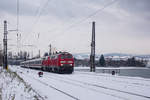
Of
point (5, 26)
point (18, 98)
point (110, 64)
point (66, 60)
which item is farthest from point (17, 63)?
point (18, 98)

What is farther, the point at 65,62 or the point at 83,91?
the point at 65,62

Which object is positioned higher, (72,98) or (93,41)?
(93,41)

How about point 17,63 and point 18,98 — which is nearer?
point 18,98

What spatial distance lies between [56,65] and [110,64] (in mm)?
87722

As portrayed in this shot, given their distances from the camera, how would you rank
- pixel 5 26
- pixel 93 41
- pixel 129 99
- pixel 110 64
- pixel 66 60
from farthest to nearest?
pixel 110 64
pixel 5 26
pixel 93 41
pixel 66 60
pixel 129 99

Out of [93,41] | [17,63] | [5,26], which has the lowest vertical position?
[17,63]

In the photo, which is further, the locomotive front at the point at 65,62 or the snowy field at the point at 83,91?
the locomotive front at the point at 65,62

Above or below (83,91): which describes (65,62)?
above

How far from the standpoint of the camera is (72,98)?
8844 mm

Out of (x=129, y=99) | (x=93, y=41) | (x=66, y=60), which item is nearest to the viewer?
(x=129, y=99)

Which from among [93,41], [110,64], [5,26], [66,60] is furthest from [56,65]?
[110,64]

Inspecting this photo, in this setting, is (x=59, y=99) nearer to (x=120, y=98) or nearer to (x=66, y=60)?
(x=120, y=98)

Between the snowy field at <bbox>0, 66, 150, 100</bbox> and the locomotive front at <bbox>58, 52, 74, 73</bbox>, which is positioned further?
the locomotive front at <bbox>58, 52, 74, 73</bbox>

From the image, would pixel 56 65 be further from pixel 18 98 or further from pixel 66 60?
pixel 18 98
